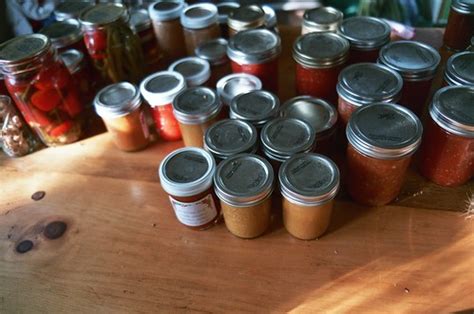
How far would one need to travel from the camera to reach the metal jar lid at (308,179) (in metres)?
0.63

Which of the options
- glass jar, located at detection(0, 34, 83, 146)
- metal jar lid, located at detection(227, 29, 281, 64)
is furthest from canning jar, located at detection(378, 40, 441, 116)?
glass jar, located at detection(0, 34, 83, 146)

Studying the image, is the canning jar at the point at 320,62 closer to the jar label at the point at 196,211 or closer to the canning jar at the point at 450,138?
the canning jar at the point at 450,138

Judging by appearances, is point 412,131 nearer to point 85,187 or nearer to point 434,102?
point 434,102

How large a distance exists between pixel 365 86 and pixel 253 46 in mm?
247

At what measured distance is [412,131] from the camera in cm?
66

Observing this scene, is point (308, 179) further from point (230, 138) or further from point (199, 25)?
point (199, 25)

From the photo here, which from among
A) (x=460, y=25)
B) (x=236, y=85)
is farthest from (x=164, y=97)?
(x=460, y=25)

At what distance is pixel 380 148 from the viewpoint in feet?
2.08

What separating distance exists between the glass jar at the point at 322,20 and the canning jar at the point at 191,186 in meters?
0.39

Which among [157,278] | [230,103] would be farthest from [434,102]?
[157,278]

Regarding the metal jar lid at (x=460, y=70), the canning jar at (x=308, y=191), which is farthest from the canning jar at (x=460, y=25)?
the canning jar at (x=308, y=191)

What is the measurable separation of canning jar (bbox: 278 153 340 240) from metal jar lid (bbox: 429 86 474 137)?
0.18 m

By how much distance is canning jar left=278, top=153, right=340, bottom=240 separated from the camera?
63 centimetres

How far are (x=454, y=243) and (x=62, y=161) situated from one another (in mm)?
748
